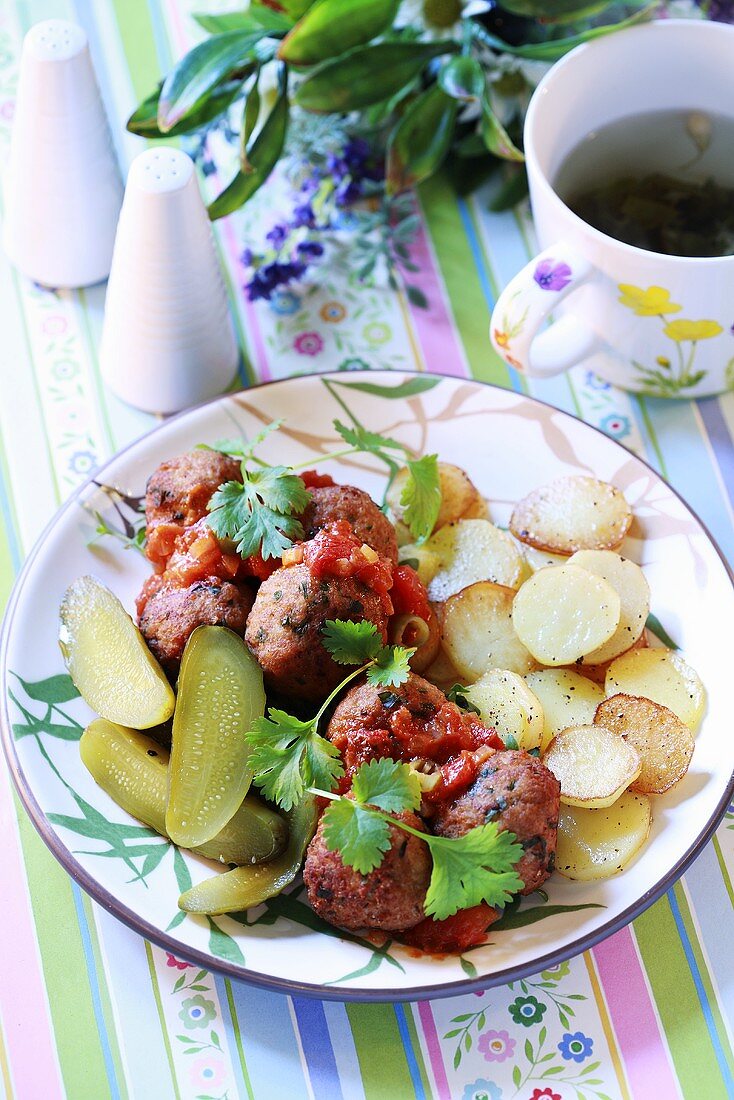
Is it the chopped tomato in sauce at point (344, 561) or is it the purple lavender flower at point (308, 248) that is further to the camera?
the purple lavender flower at point (308, 248)

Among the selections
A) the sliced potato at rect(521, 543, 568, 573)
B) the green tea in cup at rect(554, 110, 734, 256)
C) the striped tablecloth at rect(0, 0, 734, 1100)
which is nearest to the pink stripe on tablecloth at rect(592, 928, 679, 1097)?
the striped tablecloth at rect(0, 0, 734, 1100)

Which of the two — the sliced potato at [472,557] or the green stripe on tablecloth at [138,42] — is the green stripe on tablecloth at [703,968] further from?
the green stripe on tablecloth at [138,42]

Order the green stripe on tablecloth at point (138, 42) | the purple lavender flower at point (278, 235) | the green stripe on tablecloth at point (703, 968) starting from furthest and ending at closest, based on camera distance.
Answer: the green stripe on tablecloth at point (138, 42) → the purple lavender flower at point (278, 235) → the green stripe on tablecloth at point (703, 968)

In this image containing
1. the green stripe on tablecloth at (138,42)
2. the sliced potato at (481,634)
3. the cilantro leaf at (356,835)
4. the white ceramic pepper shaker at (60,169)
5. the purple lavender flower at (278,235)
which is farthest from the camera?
the green stripe on tablecloth at (138,42)

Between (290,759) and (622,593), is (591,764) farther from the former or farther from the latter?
(290,759)

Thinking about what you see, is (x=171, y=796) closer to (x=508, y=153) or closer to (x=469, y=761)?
(x=469, y=761)

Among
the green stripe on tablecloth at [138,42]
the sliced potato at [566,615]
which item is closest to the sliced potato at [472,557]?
the sliced potato at [566,615]

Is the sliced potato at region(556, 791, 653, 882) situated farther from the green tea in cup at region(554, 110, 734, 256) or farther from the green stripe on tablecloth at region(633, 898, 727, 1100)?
the green tea in cup at region(554, 110, 734, 256)
